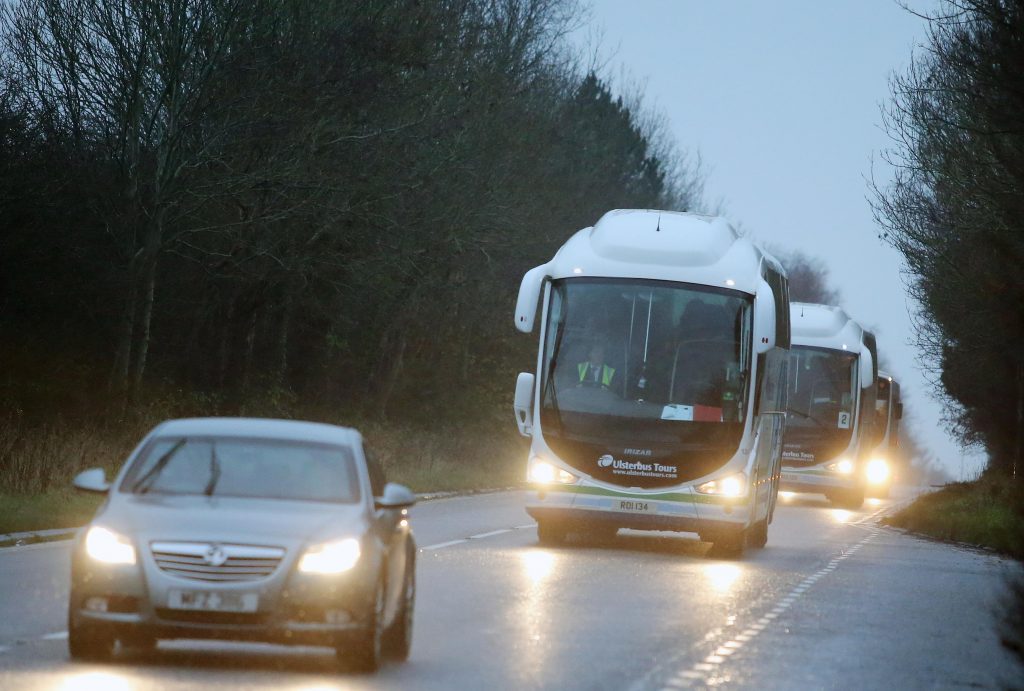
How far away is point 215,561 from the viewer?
10352 mm

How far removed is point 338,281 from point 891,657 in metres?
30.7

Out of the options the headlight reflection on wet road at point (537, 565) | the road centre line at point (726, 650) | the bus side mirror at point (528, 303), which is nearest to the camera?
the road centre line at point (726, 650)

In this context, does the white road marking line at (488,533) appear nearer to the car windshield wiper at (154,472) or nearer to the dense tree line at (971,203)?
the dense tree line at (971,203)

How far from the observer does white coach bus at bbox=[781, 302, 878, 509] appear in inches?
1655

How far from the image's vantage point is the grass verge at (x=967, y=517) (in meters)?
30.4

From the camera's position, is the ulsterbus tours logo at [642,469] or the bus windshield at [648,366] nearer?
the ulsterbus tours logo at [642,469]

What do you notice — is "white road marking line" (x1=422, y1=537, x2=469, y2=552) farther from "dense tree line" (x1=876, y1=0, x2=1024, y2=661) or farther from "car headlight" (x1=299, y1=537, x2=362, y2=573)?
"car headlight" (x1=299, y1=537, x2=362, y2=573)

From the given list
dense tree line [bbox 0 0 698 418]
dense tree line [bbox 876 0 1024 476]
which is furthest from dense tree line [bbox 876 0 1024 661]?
dense tree line [bbox 0 0 698 418]

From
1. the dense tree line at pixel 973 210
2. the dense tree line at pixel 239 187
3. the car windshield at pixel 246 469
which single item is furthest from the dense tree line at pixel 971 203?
the dense tree line at pixel 239 187

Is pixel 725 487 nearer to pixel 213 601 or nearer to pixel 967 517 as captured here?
pixel 967 517

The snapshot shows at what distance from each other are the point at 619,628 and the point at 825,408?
2872 cm

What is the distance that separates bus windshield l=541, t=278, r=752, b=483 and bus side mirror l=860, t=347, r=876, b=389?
18.1 metres

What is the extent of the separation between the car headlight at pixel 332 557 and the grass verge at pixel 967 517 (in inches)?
640

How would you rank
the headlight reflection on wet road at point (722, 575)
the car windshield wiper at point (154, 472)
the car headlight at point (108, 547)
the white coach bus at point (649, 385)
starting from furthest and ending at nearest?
the white coach bus at point (649, 385) < the headlight reflection on wet road at point (722, 575) < the car windshield wiper at point (154, 472) < the car headlight at point (108, 547)
